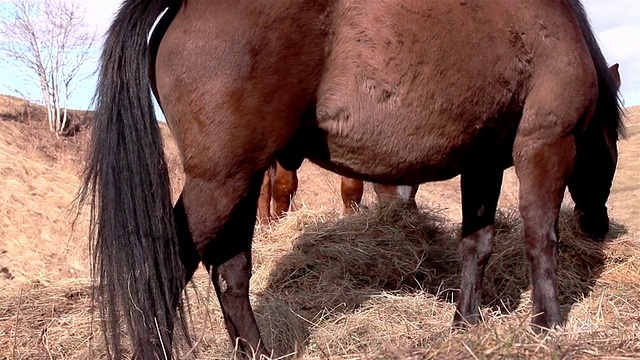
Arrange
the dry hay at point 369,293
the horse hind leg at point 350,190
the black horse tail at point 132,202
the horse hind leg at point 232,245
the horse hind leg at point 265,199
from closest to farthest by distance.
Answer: the black horse tail at point 132,202, the horse hind leg at point 232,245, the dry hay at point 369,293, the horse hind leg at point 265,199, the horse hind leg at point 350,190

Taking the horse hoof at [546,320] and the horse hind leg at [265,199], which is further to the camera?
the horse hind leg at [265,199]

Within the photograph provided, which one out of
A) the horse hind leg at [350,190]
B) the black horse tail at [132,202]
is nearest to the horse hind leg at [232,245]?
the black horse tail at [132,202]

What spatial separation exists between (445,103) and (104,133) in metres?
1.56

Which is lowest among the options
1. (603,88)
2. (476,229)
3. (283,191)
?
(283,191)

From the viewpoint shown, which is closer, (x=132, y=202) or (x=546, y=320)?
(x=132, y=202)

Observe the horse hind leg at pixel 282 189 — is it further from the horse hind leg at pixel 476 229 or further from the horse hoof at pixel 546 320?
the horse hoof at pixel 546 320

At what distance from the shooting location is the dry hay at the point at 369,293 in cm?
362

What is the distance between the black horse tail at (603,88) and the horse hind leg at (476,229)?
2.94 feet

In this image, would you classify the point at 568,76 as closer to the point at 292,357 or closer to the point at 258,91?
the point at 258,91

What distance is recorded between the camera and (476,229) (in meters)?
4.25

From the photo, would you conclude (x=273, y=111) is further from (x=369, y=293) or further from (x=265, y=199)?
(x=265, y=199)

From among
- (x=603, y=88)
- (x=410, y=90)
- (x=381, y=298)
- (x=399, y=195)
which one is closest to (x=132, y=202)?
(x=410, y=90)

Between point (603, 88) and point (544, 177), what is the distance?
109 cm

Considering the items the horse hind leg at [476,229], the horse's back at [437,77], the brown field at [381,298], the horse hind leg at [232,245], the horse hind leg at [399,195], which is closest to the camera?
the brown field at [381,298]
